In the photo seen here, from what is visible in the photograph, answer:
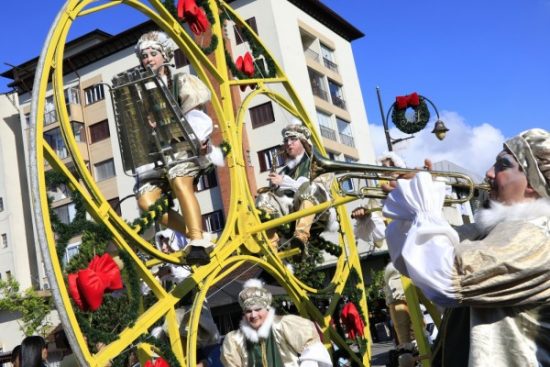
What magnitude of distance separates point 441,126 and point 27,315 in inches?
598

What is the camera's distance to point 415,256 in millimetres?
2373

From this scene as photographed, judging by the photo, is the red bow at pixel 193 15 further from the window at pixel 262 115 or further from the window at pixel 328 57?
the window at pixel 328 57

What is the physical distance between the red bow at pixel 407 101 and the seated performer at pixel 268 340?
4877 mm

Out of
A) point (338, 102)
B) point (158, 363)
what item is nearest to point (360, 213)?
point (158, 363)

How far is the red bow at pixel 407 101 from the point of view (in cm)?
884

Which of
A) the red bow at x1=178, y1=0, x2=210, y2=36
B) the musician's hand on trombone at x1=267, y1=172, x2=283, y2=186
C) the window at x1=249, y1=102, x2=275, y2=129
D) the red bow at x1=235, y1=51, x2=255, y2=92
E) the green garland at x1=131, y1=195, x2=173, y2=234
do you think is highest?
the window at x1=249, y1=102, x2=275, y2=129

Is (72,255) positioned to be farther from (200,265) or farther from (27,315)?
(27,315)

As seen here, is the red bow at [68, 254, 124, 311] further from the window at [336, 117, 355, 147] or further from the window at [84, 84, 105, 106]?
the window at [336, 117, 355, 147]

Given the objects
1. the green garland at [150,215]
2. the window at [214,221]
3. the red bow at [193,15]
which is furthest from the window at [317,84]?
the green garland at [150,215]

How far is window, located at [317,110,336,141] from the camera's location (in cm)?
2680

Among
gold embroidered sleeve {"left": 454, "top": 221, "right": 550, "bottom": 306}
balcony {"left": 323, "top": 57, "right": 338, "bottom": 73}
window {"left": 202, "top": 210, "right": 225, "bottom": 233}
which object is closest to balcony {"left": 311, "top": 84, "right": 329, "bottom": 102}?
balcony {"left": 323, "top": 57, "right": 338, "bottom": 73}

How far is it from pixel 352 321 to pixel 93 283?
291 cm

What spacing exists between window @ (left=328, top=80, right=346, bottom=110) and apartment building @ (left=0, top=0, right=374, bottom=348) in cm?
5

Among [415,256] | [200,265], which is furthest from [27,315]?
[415,256]
